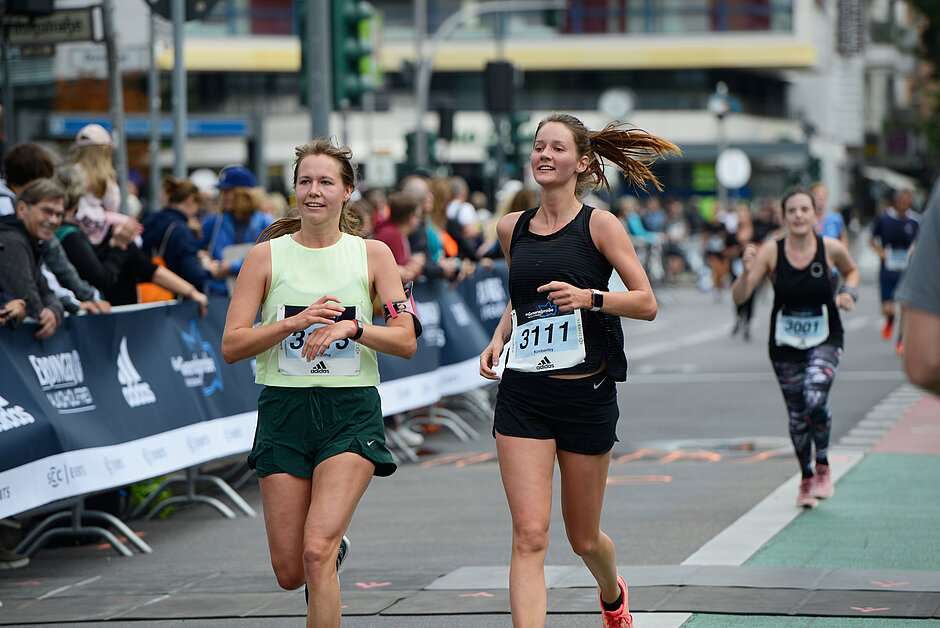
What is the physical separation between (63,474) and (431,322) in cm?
568

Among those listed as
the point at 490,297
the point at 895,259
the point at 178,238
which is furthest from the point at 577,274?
the point at 895,259

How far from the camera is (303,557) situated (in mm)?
5094

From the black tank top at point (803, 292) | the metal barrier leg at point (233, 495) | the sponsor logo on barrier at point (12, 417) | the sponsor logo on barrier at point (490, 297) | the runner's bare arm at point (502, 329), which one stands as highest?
the runner's bare arm at point (502, 329)

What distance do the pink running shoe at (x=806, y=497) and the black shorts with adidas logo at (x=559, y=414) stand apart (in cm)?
381

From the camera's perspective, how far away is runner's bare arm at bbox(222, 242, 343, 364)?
516 cm

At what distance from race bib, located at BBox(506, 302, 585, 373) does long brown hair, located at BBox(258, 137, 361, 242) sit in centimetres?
75

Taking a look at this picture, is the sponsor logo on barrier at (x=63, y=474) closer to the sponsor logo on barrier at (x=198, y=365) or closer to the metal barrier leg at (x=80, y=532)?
the metal barrier leg at (x=80, y=532)

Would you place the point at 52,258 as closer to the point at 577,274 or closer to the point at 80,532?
the point at 80,532

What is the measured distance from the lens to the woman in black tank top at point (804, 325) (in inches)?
355

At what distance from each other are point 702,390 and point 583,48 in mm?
51334

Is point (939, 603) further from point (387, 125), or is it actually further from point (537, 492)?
point (387, 125)

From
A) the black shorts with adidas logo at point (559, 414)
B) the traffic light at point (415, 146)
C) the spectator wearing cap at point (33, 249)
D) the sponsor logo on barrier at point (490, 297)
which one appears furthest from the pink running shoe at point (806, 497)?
the traffic light at point (415, 146)

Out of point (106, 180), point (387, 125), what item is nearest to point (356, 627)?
point (106, 180)

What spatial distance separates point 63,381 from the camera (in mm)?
8039
